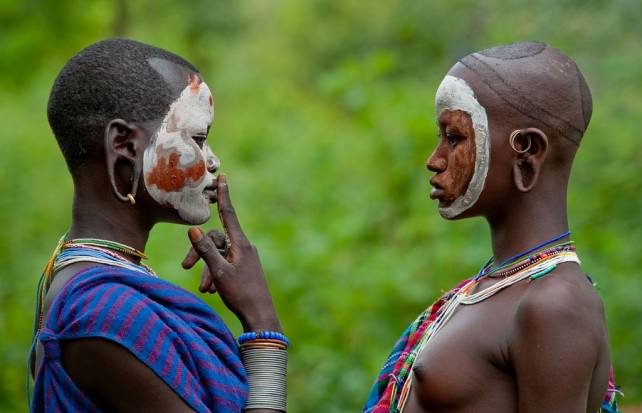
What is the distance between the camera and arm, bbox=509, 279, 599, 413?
8.65 feet

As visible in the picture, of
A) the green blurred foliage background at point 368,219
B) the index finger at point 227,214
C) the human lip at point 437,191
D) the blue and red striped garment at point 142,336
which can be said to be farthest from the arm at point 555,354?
the green blurred foliage background at point 368,219

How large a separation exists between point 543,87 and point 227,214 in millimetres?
1154

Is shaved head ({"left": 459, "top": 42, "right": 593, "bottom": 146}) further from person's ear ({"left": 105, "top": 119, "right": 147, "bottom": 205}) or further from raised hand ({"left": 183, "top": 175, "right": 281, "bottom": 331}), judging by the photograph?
person's ear ({"left": 105, "top": 119, "right": 147, "bottom": 205})

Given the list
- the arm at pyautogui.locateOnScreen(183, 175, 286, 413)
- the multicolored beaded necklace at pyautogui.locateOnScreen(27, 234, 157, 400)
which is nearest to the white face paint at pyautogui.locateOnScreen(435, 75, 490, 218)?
the arm at pyautogui.locateOnScreen(183, 175, 286, 413)

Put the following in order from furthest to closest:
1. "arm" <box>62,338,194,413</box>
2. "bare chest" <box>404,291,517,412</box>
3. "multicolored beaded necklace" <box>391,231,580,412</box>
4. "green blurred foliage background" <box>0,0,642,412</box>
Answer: "green blurred foliage background" <box>0,0,642,412</box> → "multicolored beaded necklace" <box>391,231,580,412</box> → "bare chest" <box>404,291,517,412</box> → "arm" <box>62,338,194,413</box>

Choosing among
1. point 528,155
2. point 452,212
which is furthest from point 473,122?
point 452,212

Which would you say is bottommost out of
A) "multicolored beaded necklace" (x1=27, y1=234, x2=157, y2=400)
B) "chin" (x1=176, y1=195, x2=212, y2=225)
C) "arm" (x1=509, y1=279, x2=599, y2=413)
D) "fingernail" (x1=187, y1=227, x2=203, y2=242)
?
"arm" (x1=509, y1=279, x2=599, y2=413)

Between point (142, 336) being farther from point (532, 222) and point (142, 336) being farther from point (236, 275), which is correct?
point (532, 222)

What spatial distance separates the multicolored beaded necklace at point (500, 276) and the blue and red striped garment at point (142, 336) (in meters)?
0.64

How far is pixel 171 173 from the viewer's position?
3.00 metres

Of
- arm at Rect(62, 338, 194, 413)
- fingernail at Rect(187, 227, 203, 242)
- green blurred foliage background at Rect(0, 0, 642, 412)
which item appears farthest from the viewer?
green blurred foliage background at Rect(0, 0, 642, 412)

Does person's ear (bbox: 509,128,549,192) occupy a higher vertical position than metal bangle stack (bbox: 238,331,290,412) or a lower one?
higher

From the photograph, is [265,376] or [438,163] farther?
[438,163]

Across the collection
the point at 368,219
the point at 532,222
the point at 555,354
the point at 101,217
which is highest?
the point at 368,219
